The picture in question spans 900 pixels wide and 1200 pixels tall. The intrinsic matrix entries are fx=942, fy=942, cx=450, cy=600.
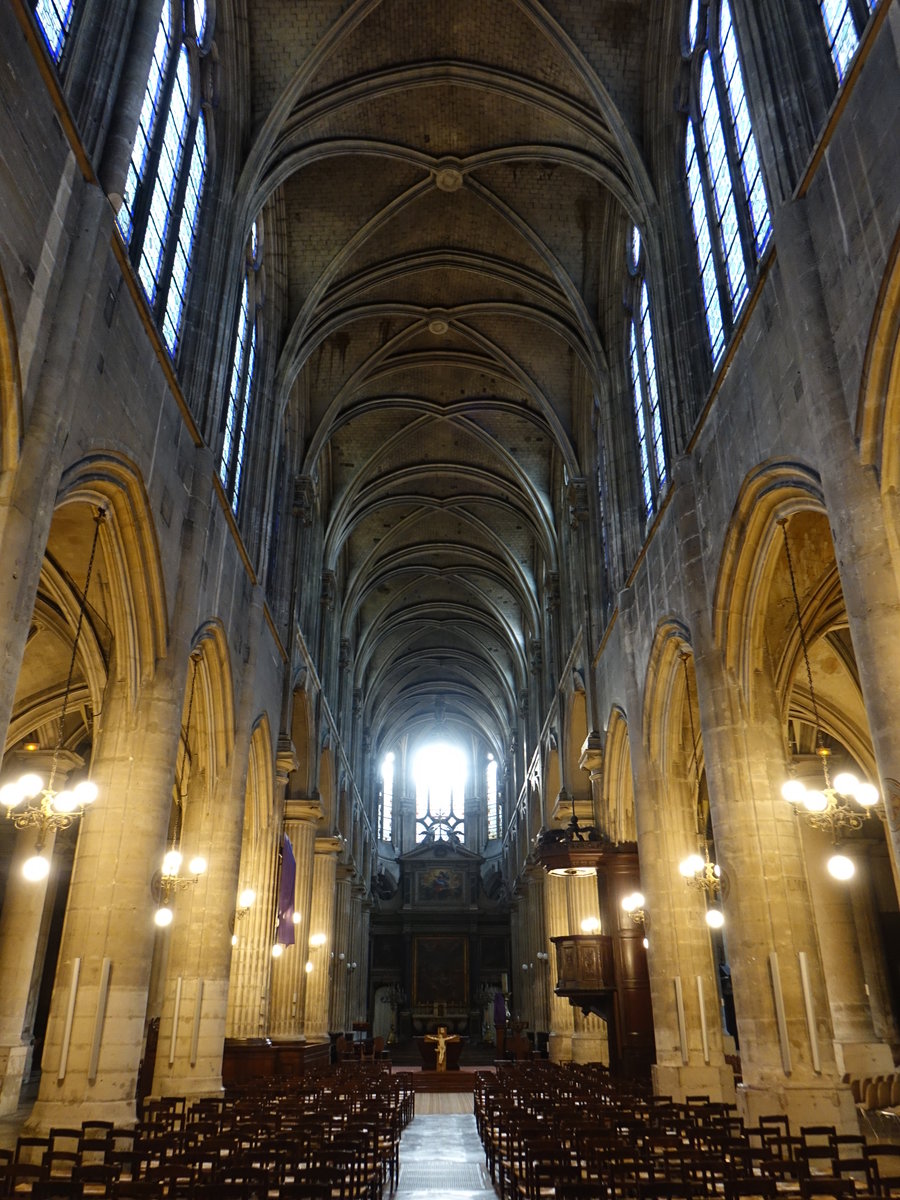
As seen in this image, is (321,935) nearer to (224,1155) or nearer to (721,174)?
(224,1155)

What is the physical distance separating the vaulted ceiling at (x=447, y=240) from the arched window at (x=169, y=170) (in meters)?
2.06

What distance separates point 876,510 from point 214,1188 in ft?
24.6

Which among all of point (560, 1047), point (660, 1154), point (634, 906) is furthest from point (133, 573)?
point (560, 1047)

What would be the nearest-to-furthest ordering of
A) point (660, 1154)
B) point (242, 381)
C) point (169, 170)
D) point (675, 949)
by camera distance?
point (660, 1154), point (169, 170), point (675, 949), point (242, 381)

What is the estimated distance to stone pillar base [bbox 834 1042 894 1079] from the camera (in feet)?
59.2

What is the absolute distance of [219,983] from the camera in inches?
600

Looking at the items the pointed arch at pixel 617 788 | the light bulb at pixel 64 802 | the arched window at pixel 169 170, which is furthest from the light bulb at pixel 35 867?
the pointed arch at pixel 617 788

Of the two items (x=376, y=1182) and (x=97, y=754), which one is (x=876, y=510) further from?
(x=97, y=754)

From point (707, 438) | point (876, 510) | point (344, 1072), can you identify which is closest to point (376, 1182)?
point (876, 510)

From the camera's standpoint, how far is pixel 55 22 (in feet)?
32.3

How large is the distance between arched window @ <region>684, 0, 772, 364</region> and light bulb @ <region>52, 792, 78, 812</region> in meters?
10.3

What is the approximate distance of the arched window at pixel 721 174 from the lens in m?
13.1

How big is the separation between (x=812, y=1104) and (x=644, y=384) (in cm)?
1341

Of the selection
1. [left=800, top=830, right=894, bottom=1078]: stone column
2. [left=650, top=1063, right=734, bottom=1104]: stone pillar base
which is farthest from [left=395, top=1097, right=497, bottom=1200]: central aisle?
[left=800, top=830, right=894, bottom=1078]: stone column
